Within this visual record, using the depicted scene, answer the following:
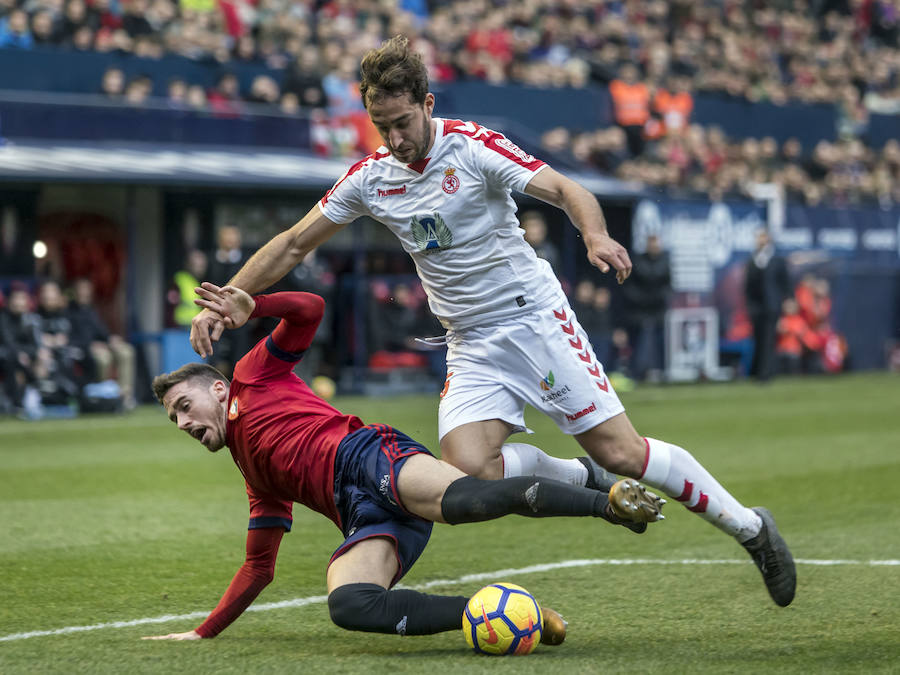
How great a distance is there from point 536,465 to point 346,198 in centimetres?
134

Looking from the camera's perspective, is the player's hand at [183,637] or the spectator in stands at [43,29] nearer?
the player's hand at [183,637]

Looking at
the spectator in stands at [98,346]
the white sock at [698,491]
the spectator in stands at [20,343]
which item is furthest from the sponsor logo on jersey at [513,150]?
the spectator in stands at [98,346]

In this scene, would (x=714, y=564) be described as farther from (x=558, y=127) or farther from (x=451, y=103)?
(x=558, y=127)

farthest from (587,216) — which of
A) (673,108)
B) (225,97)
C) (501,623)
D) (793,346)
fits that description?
(673,108)

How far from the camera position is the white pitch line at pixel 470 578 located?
19.0ft

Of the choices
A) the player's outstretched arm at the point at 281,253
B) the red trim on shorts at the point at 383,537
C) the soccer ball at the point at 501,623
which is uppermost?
the player's outstretched arm at the point at 281,253

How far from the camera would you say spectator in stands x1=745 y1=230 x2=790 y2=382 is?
846 inches

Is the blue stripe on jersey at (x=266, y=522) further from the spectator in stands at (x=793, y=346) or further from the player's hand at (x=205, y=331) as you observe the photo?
the spectator in stands at (x=793, y=346)

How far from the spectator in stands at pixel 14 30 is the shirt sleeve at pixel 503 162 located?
13659mm

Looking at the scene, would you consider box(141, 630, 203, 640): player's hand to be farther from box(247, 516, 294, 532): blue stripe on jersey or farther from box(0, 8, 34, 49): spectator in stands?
box(0, 8, 34, 49): spectator in stands

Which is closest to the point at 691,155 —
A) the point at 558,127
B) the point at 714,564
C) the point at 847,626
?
the point at 558,127

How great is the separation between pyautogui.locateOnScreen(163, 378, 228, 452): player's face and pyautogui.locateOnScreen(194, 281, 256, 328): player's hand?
0.87ft

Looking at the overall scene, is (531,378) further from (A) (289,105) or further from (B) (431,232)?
(A) (289,105)

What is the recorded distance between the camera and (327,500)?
550 cm
